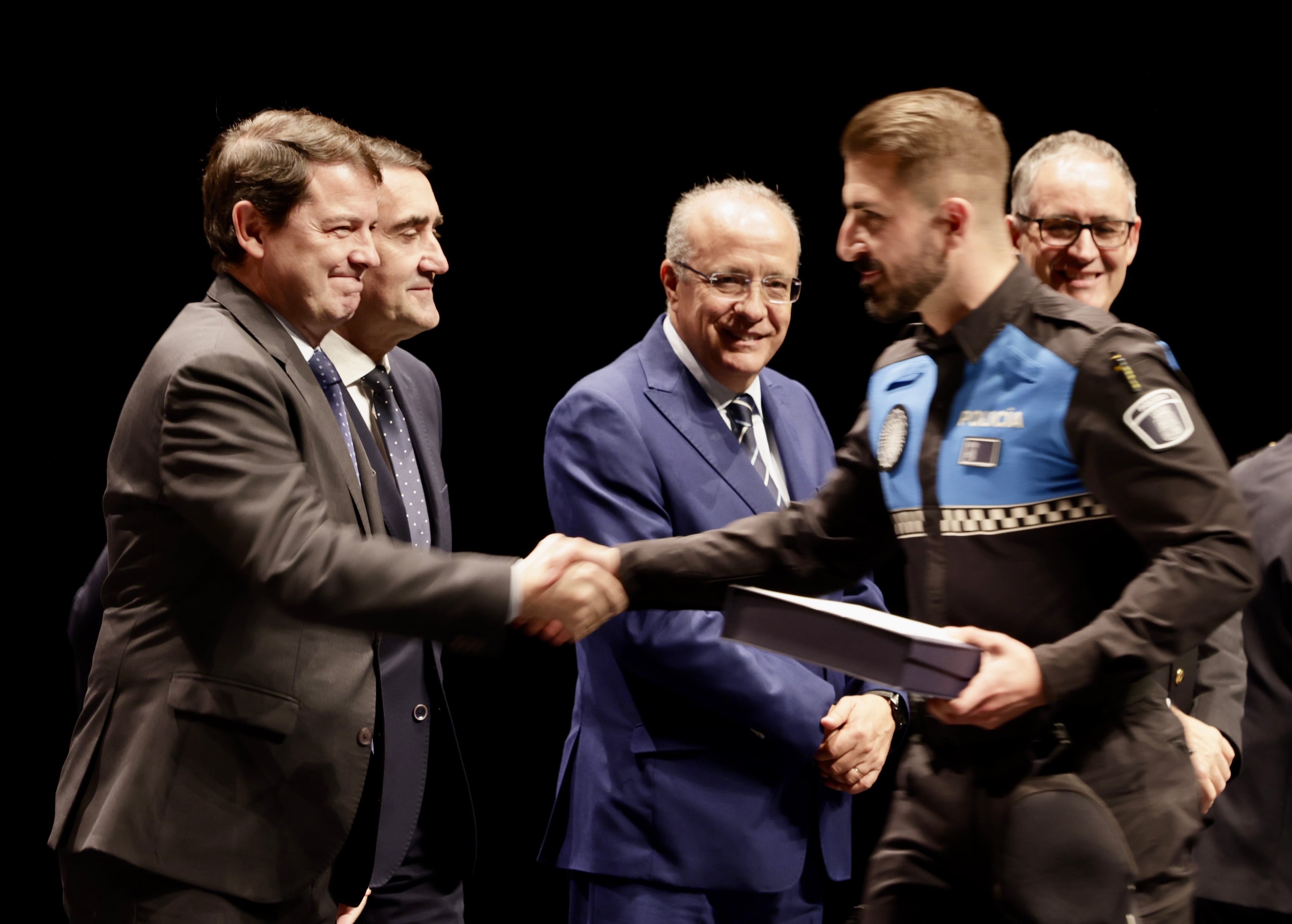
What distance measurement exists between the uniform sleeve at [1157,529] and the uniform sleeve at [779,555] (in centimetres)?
49

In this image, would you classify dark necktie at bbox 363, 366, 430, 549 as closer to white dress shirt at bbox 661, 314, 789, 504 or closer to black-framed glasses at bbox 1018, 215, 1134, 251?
white dress shirt at bbox 661, 314, 789, 504

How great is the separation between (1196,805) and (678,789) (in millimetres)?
975

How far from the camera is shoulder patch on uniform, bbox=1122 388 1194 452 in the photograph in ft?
4.80

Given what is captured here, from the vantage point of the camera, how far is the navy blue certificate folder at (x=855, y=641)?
1414 millimetres

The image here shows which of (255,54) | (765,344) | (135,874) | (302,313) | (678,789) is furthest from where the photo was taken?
(255,54)

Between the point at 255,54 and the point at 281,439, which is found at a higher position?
the point at 255,54

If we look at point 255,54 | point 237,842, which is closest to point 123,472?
point 237,842

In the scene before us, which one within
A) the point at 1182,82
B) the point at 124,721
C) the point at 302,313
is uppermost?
the point at 1182,82

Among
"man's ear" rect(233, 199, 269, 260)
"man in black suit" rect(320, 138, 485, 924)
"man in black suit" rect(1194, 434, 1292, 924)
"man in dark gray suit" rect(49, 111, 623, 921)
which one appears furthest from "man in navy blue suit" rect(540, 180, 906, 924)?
"man in black suit" rect(1194, 434, 1292, 924)

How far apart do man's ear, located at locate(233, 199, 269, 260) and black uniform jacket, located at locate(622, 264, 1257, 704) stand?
3.30 feet

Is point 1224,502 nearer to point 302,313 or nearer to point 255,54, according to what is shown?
point 302,313

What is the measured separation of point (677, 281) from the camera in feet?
8.71

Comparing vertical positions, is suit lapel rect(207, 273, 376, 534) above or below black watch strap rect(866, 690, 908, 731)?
above

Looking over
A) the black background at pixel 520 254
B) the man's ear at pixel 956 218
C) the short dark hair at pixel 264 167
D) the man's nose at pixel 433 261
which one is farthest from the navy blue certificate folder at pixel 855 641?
the black background at pixel 520 254
